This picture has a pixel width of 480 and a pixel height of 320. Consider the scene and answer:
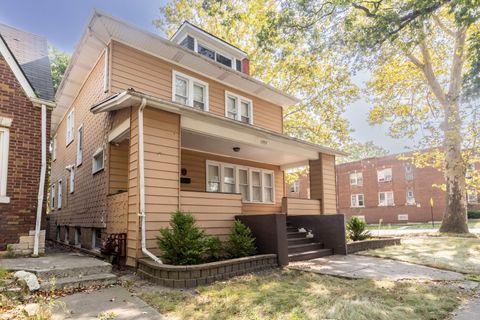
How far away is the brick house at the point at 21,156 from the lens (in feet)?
24.3

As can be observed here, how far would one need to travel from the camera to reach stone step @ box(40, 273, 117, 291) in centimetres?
506

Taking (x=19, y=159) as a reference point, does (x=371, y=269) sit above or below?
below

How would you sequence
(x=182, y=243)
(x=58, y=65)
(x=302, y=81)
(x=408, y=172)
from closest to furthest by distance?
(x=182, y=243) → (x=302, y=81) → (x=58, y=65) → (x=408, y=172)

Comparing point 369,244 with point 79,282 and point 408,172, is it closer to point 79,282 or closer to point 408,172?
point 79,282

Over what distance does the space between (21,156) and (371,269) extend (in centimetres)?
864

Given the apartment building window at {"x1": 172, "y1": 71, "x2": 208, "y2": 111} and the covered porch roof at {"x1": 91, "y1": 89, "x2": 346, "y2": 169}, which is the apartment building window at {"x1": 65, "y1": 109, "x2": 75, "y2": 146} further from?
the covered porch roof at {"x1": 91, "y1": 89, "x2": 346, "y2": 169}

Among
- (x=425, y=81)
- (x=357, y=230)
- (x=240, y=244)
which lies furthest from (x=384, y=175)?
(x=240, y=244)

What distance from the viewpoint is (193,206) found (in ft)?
25.2

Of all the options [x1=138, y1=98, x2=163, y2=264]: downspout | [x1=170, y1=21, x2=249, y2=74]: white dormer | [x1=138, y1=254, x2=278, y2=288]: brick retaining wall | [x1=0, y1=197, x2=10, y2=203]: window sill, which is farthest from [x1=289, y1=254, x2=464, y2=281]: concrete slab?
[x1=170, y1=21, x2=249, y2=74]: white dormer

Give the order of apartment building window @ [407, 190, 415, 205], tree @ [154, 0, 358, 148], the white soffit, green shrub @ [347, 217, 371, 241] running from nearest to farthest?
the white soffit
green shrub @ [347, 217, 371, 241]
tree @ [154, 0, 358, 148]
apartment building window @ [407, 190, 415, 205]

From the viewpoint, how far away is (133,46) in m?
9.64

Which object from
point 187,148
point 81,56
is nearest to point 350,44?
point 187,148

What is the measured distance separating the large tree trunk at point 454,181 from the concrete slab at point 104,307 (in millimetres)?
16465

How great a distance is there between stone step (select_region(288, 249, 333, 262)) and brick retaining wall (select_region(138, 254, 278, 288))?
1.64m
